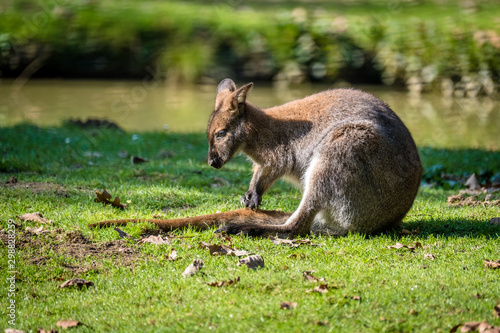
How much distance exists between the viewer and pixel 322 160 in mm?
5160

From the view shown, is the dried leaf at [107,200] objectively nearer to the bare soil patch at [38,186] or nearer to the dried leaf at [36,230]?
the bare soil patch at [38,186]

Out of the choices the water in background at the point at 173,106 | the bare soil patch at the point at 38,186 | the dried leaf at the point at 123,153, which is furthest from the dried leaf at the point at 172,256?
the water in background at the point at 173,106

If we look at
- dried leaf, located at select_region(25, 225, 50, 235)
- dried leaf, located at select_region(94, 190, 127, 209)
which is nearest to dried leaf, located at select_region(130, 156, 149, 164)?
dried leaf, located at select_region(94, 190, 127, 209)

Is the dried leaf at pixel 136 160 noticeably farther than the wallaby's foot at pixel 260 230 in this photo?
Yes

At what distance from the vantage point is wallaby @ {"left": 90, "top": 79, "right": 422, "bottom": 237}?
203 inches

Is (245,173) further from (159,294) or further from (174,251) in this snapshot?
(159,294)

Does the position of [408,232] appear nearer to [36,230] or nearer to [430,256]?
[430,256]

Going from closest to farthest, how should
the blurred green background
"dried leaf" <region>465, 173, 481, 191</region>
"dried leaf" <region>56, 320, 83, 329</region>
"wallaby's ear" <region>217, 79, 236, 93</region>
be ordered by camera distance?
"dried leaf" <region>56, 320, 83, 329</region>
"wallaby's ear" <region>217, 79, 236, 93</region>
"dried leaf" <region>465, 173, 481, 191</region>
the blurred green background

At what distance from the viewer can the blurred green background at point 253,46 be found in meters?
16.1

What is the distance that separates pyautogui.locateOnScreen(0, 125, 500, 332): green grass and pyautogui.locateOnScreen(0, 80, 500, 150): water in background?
18.3ft

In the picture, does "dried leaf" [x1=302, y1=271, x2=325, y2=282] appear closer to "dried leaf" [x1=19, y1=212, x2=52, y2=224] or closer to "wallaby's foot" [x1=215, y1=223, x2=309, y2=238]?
"wallaby's foot" [x1=215, y1=223, x2=309, y2=238]

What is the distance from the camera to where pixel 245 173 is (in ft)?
25.9

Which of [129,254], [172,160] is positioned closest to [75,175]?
[172,160]

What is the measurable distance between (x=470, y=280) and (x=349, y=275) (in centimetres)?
82
